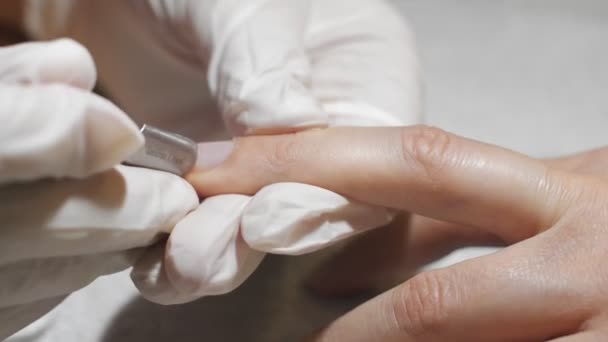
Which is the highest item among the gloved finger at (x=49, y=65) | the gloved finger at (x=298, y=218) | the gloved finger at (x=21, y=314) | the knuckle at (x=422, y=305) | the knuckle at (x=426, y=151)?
the gloved finger at (x=49, y=65)

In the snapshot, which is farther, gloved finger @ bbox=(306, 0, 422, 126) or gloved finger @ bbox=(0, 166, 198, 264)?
gloved finger @ bbox=(306, 0, 422, 126)

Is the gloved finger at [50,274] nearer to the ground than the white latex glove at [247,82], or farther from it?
nearer to the ground

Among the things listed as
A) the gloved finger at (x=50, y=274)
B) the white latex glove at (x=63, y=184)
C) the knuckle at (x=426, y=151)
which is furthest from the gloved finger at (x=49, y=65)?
the knuckle at (x=426, y=151)

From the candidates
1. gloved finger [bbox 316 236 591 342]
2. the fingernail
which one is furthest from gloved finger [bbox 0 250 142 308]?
gloved finger [bbox 316 236 591 342]

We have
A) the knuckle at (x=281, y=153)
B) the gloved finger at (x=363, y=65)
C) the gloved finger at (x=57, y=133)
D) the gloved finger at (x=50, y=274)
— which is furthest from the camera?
the gloved finger at (x=363, y=65)

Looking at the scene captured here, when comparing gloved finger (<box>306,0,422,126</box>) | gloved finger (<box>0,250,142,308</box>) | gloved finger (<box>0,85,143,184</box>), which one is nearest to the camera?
gloved finger (<box>0,85,143,184</box>)

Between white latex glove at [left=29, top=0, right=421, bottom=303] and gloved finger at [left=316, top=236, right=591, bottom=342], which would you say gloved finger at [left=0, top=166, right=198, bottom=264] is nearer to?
white latex glove at [left=29, top=0, right=421, bottom=303]

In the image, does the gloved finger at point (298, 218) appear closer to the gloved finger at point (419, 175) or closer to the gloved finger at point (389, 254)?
the gloved finger at point (419, 175)
